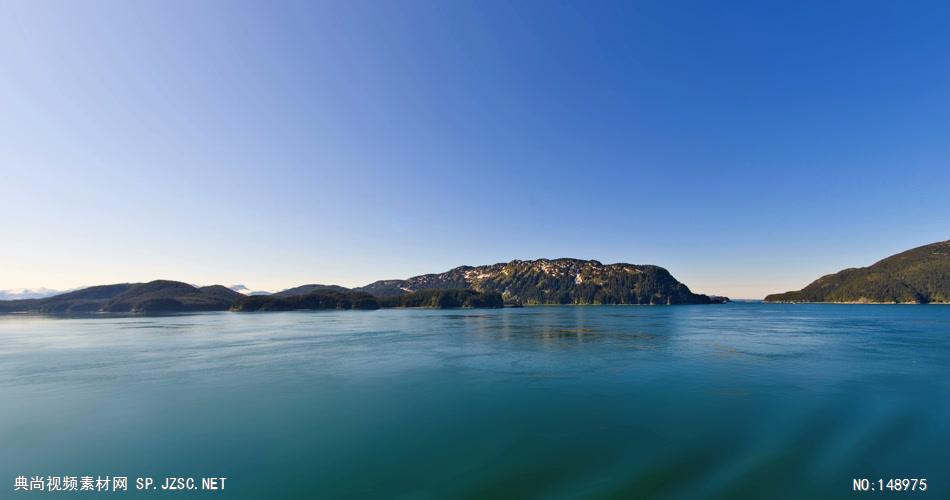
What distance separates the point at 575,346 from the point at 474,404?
30326 mm

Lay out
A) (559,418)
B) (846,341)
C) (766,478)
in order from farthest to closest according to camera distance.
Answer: (846,341) < (559,418) < (766,478)

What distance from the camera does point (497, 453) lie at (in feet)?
55.4

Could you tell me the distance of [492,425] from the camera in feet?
67.4

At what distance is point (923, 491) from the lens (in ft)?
43.9

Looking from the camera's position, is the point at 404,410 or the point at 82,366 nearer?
the point at 404,410

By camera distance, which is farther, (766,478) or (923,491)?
(766,478)

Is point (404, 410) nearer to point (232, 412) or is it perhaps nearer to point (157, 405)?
point (232, 412)

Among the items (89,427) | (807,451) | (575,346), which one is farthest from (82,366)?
(807,451)

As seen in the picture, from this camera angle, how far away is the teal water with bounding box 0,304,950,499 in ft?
47.6

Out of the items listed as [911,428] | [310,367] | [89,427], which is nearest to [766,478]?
[911,428]

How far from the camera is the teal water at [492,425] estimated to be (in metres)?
14.5

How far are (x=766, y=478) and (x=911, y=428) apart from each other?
1292cm

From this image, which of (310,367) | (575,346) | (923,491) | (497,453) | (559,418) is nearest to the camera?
(923,491)

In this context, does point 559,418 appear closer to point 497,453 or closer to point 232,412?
point 497,453
